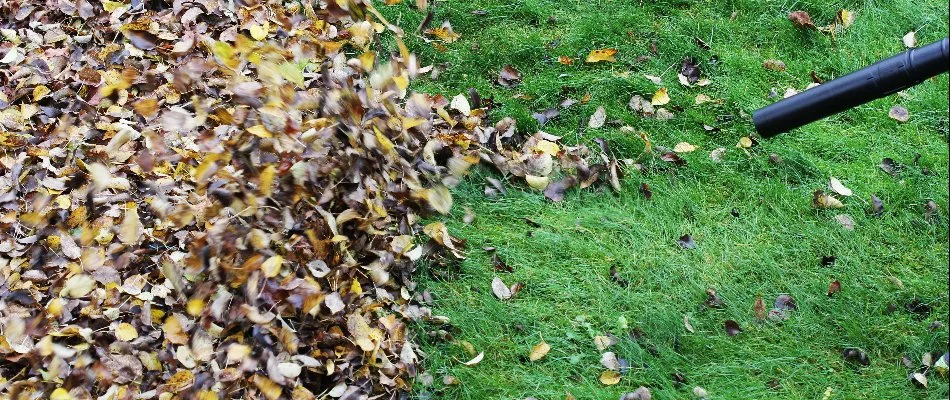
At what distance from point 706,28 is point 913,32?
34.8 inches

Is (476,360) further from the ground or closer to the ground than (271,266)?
closer to the ground

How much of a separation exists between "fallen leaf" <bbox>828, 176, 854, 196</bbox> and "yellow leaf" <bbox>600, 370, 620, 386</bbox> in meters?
1.16

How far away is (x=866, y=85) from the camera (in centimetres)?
149

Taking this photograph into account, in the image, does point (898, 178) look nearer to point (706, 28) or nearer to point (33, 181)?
point (706, 28)

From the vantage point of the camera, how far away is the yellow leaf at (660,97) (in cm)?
348

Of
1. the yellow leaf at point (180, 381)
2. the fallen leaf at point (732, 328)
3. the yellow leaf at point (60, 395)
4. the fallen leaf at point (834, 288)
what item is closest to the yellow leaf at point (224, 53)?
the yellow leaf at point (180, 381)

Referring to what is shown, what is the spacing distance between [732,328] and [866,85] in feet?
4.54

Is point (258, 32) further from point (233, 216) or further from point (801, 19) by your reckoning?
point (801, 19)

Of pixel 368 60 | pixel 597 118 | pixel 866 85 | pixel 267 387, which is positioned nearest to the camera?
pixel 866 85

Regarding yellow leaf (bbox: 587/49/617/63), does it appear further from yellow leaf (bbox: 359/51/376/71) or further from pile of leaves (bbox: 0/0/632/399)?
yellow leaf (bbox: 359/51/376/71)

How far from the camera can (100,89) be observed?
140 inches

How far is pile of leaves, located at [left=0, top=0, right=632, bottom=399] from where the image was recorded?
2.59m

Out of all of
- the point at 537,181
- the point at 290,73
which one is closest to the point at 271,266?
the point at 290,73

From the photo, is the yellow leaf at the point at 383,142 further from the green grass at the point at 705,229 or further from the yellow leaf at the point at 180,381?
the yellow leaf at the point at 180,381
